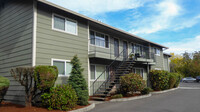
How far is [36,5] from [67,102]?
5.73 metres

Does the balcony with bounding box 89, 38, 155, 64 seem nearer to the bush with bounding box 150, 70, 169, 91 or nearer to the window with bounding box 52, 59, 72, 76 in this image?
the bush with bounding box 150, 70, 169, 91

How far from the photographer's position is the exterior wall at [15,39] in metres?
9.87

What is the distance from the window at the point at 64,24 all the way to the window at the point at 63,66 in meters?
2.04

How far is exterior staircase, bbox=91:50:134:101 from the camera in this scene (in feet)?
39.0

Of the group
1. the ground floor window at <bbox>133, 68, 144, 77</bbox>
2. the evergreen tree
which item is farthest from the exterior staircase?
the ground floor window at <bbox>133, 68, 144, 77</bbox>

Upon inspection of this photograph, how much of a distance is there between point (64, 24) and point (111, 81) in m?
6.16

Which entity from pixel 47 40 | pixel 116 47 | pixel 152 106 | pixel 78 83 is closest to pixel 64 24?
pixel 47 40

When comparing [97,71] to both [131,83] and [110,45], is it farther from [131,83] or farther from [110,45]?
[131,83]

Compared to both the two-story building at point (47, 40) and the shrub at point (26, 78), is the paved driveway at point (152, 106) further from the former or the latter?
the shrub at point (26, 78)

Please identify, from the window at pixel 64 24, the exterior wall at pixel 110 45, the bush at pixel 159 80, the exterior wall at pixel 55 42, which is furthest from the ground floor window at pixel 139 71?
the window at pixel 64 24

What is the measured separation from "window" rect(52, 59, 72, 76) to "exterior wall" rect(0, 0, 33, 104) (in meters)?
1.58

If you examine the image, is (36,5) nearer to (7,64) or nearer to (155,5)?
(7,64)

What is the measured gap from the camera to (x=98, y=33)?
14.6 metres

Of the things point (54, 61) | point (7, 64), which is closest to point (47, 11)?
point (54, 61)
